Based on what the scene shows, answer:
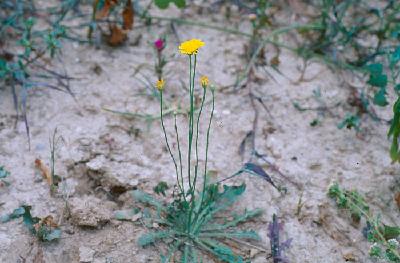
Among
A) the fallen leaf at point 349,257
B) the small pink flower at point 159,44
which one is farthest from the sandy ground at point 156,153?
the small pink flower at point 159,44

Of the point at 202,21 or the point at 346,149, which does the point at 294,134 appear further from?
the point at 202,21

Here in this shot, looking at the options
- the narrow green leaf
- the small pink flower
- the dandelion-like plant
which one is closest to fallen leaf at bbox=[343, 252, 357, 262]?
the dandelion-like plant

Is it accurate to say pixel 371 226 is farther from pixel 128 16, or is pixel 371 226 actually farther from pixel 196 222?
pixel 128 16

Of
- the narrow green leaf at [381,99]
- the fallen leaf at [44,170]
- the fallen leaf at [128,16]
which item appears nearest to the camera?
the fallen leaf at [44,170]

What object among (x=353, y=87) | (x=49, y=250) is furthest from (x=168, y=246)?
(x=353, y=87)

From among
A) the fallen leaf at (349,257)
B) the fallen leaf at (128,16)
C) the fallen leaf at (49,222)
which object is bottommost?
the fallen leaf at (349,257)

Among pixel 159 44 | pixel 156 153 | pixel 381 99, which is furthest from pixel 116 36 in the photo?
pixel 381 99

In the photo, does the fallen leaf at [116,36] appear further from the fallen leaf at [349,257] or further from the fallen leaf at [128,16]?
the fallen leaf at [349,257]
